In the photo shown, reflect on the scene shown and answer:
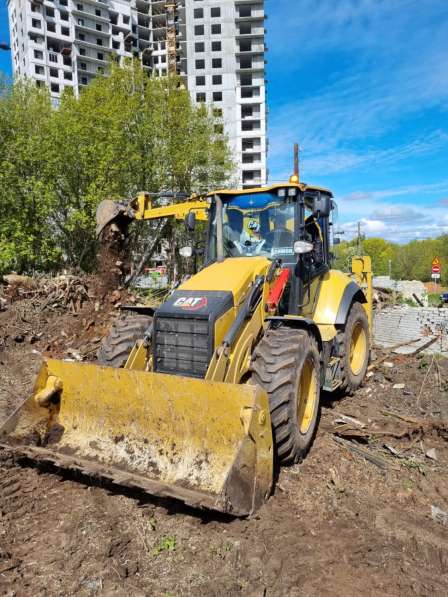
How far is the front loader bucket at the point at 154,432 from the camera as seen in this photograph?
3619 mm

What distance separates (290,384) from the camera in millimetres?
4301

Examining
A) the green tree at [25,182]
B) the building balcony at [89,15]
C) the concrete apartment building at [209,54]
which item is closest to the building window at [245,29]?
the concrete apartment building at [209,54]

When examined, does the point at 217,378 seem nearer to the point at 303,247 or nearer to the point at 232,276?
the point at 232,276

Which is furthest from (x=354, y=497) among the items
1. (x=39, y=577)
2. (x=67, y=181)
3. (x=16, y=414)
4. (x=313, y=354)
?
(x=67, y=181)

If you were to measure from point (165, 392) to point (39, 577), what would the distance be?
5.36ft

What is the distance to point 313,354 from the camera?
4977mm

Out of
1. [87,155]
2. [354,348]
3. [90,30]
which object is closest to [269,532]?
[354,348]

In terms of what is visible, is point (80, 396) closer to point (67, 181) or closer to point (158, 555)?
point (158, 555)

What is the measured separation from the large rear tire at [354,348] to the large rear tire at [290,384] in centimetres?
143

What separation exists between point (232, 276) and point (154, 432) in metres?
1.86

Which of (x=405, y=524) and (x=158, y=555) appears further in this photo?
(x=405, y=524)

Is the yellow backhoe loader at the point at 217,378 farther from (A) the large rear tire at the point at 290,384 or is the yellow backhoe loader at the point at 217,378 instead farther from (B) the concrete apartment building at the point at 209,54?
(B) the concrete apartment building at the point at 209,54

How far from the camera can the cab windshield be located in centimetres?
566

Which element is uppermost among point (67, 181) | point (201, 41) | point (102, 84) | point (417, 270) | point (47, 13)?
point (47, 13)
